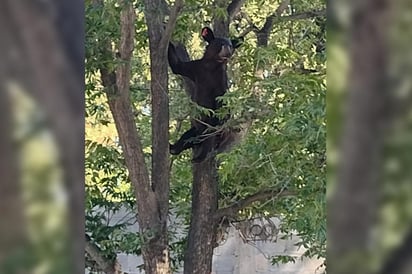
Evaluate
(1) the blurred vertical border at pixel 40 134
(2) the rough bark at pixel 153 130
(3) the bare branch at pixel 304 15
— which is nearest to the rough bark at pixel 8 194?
(1) the blurred vertical border at pixel 40 134

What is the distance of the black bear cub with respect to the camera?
10.1 feet

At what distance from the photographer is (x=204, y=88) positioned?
3.29 metres

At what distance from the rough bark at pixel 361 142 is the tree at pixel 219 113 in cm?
134

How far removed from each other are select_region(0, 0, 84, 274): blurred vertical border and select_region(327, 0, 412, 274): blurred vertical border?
267 millimetres

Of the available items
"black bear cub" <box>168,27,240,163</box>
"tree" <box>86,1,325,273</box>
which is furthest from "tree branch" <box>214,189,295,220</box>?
"black bear cub" <box>168,27,240,163</box>

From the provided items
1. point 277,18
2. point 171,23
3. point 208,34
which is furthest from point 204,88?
point 171,23

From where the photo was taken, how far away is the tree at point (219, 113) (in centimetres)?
247

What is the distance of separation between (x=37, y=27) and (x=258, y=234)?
10.8 ft

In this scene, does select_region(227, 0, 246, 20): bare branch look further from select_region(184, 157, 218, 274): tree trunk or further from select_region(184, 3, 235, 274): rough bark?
select_region(184, 157, 218, 274): tree trunk

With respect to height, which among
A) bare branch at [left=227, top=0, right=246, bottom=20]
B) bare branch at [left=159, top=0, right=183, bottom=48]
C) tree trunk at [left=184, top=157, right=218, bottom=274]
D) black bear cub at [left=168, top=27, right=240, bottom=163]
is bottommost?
tree trunk at [left=184, top=157, right=218, bottom=274]

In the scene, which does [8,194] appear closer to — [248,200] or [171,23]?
[171,23]

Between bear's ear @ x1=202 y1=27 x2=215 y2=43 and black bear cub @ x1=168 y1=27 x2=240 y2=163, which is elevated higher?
bear's ear @ x1=202 y1=27 x2=215 y2=43

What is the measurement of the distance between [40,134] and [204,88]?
2617 mm

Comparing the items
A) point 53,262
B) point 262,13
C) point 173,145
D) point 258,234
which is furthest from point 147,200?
point 53,262
